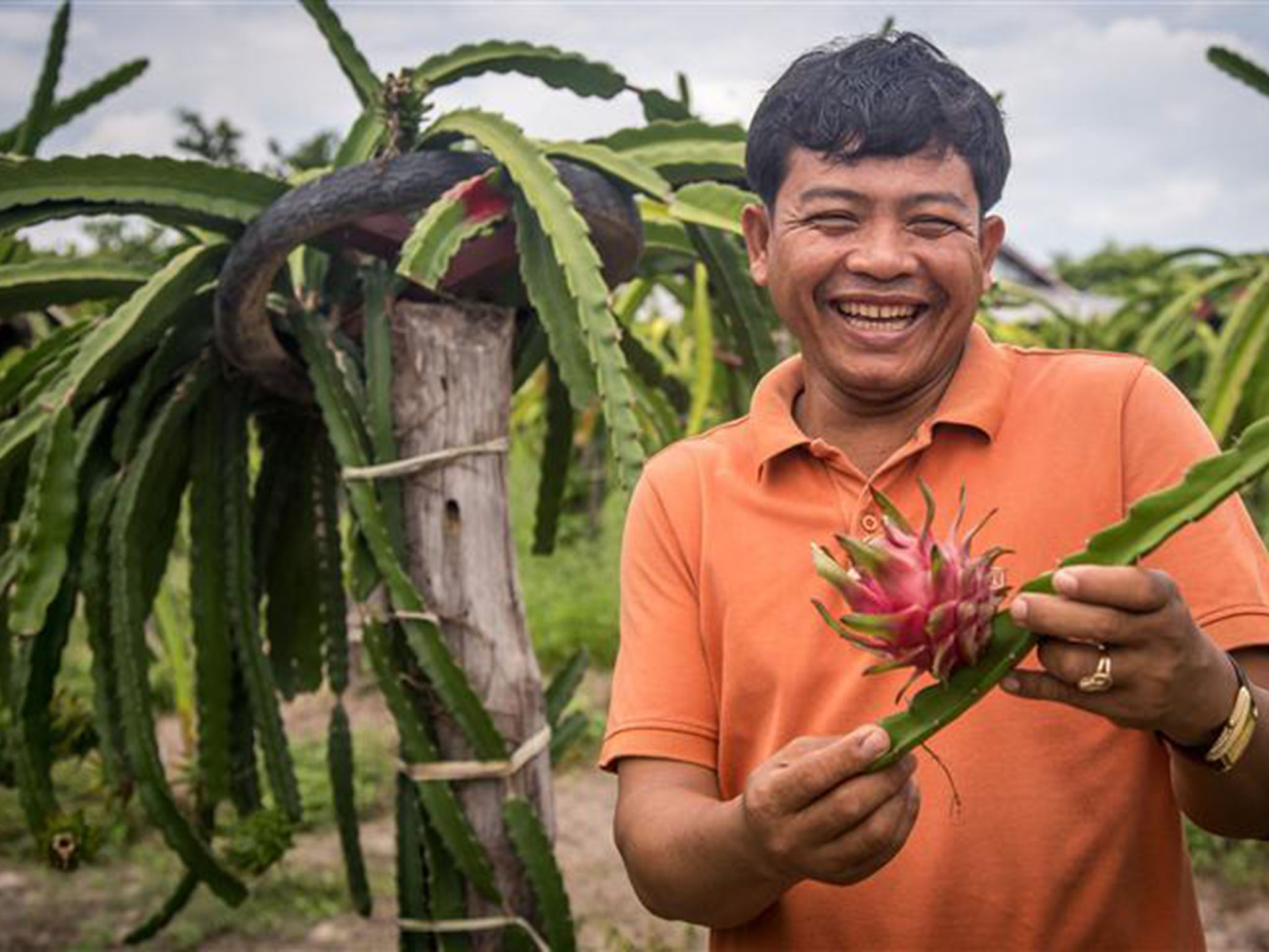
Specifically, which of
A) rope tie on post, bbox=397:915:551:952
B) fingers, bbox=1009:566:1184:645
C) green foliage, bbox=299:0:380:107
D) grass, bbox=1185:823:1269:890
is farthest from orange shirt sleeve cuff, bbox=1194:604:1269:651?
Answer: grass, bbox=1185:823:1269:890

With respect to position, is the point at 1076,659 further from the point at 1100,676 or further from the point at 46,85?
the point at 46,85

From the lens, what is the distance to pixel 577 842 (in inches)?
121

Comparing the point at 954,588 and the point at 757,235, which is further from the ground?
the point at 757,235

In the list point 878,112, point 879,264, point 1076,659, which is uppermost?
point 878,112

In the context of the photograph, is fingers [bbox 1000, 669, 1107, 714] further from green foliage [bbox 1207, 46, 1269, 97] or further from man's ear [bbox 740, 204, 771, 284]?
green foliage [bbox 1207, 46, 1269, 97]

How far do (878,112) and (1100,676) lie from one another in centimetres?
46

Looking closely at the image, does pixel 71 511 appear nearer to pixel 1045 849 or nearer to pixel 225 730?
pixel 225 730

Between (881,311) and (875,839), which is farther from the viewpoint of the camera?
(881,311)

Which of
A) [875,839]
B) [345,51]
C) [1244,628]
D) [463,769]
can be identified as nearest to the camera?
[875,839]

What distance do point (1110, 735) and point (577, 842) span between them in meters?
2.23

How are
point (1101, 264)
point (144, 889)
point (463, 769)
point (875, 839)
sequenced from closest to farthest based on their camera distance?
point (875, 839) < point (463, 769) < point (144, 889) < point (1101, 264)

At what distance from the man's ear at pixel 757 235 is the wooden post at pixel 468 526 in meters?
0.58

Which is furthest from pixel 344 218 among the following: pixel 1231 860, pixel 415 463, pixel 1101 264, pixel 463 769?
pixel 1101 264

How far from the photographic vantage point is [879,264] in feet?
3.27
